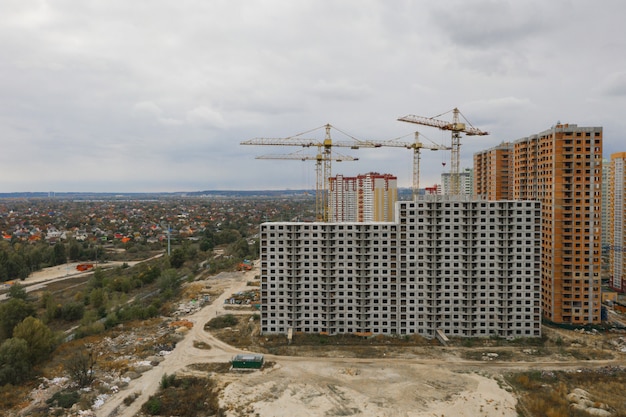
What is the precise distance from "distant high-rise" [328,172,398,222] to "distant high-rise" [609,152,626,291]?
2183 inches

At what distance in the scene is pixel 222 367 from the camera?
38.6 meters

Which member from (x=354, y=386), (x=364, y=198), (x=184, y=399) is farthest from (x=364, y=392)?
(x=364, y=198)

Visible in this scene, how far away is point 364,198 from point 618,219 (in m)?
68.1

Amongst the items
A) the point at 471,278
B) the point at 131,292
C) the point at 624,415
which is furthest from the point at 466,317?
the point at 131,292

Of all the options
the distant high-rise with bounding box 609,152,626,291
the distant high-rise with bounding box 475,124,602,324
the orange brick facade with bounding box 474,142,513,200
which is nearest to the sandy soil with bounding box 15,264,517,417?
the distant high-rise with bounding box 475,124,602,324

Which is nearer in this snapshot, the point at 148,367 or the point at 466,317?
the point at 148,367

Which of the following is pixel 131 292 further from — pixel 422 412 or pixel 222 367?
pixel 422 412

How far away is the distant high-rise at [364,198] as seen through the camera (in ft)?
392

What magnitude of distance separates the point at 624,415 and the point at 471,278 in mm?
18715

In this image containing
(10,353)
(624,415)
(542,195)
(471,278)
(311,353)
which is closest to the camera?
(624,415)

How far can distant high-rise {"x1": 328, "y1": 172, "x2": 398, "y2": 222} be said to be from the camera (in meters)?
119

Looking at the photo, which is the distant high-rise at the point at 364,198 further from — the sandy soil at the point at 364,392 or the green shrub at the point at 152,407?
the green shrub at the point at 152,407

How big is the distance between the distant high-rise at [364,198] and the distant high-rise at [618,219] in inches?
2183

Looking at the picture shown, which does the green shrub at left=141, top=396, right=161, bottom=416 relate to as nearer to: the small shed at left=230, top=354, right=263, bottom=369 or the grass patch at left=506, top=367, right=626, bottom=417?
the small shed at left=230, top=354, right=263, bottom=369
